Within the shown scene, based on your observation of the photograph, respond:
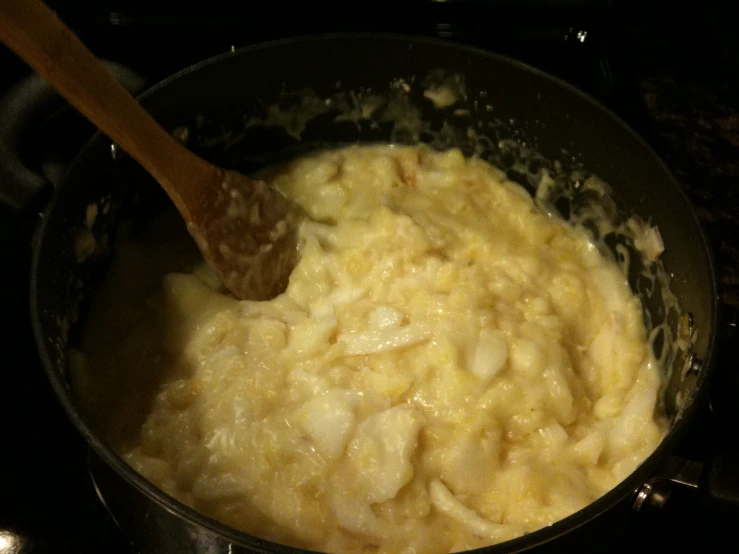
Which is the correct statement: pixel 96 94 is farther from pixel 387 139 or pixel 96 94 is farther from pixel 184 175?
pixel 387 139

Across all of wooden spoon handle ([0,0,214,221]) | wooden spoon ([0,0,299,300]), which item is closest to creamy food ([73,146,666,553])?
wooden spoon ([0,0,299,300])

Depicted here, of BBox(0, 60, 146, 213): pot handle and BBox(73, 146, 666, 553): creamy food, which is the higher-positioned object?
BBox(0, 60, 146, 213): pot handle

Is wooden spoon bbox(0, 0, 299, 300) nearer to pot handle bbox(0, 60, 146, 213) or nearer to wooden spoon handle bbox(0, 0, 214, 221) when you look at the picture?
wooden spoon handle bbox(0, 0, 214, 221)

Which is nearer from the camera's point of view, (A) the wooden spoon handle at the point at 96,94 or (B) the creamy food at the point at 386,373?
(A) the wooden spoon handle at the point at 96,94

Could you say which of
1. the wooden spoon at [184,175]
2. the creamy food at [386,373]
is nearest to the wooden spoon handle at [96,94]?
the wooden spoon at [184,175]

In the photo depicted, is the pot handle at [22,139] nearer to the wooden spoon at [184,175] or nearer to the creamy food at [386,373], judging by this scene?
the wooden spoon at [184,175]

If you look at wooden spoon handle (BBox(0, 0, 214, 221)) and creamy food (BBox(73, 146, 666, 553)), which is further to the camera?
creamy food (BBox(73, 146, 666, 553))

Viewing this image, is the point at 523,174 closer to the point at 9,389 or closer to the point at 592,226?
the point at 592,226
